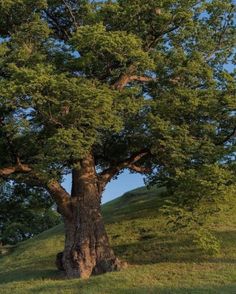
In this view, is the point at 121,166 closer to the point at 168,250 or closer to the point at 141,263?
the point at 168,250

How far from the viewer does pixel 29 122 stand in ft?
48.5

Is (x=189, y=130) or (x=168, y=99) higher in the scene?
(x=168, y=99)

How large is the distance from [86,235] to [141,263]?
2133mm

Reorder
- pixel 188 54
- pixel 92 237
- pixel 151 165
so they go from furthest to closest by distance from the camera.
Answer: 1. pixel 151 165
2. pixel 188 54
3. pixel 92 237

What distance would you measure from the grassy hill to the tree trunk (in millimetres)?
633

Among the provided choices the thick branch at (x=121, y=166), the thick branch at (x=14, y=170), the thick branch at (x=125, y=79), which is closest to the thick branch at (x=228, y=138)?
the thick branch at (x=121, y=166)

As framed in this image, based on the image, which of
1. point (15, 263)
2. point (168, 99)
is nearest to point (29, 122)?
point (168, 99)

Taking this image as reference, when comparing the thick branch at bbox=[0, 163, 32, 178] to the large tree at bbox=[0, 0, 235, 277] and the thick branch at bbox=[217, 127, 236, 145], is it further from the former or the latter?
the thick branch at bbox=[217, 127, 236, 145]

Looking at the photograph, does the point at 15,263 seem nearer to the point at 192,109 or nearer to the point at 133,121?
the point at 133,121

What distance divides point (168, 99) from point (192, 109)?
0.87m

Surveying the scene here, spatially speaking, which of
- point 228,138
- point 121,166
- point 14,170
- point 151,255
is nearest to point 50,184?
point 14,170

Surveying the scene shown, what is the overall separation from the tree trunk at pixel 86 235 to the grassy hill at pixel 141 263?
633 millimetres

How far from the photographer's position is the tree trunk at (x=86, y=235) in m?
15.7

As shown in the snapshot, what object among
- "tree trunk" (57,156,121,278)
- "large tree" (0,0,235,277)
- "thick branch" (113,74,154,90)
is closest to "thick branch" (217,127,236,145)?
"large tree" (0,0,235,277)
